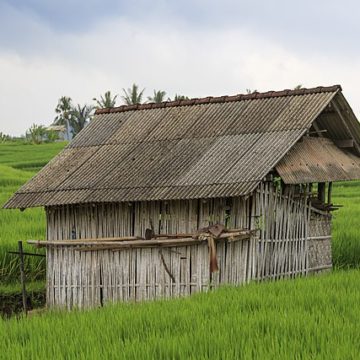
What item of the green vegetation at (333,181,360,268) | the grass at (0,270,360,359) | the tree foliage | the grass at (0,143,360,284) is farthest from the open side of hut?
the tree foliage

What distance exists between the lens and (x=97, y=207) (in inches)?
418

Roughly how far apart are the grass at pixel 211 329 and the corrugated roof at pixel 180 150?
213 cm

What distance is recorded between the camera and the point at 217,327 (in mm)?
5926

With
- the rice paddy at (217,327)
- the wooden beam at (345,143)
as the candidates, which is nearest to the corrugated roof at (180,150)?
the wooden beam at (345,143)

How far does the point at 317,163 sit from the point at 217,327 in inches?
203

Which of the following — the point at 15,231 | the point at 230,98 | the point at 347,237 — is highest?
the point at 230,98

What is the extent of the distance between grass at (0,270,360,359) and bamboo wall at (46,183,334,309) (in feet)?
5.95

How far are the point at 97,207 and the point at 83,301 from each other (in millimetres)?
1359

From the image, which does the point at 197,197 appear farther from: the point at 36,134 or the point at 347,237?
the point at 36,134

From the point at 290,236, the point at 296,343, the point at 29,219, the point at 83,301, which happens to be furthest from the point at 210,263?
the point at 29,219

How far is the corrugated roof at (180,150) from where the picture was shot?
9567 millimetres

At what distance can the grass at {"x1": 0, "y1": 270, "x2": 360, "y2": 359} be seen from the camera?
5.29 meters

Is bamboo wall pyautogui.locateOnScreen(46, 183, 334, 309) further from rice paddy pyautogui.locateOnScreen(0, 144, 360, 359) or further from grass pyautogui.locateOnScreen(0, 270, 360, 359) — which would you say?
grass pyautogui.locateOnScreen(0, 270, 360, 359)

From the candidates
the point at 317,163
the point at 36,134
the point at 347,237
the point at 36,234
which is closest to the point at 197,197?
the point at 317,163
